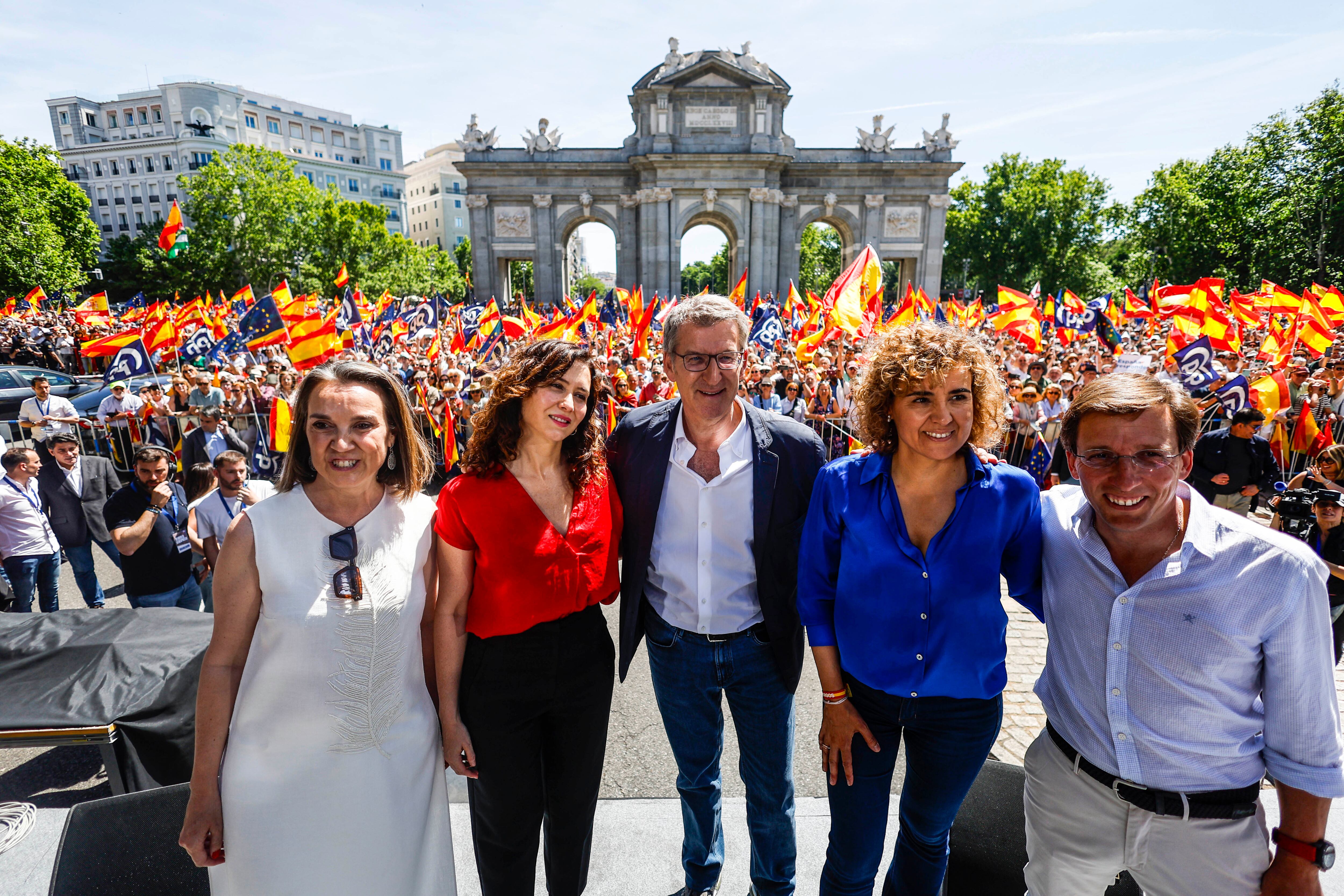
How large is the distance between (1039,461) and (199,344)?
15.0 metres

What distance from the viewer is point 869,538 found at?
79.9 inches

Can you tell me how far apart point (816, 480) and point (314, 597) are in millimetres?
1538

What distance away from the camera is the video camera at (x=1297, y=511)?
4.23 m

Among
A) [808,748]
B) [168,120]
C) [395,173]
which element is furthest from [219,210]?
[808,748]

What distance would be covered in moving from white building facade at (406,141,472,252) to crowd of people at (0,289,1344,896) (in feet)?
318

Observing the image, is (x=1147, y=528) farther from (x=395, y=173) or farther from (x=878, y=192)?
(x=395, y=173)

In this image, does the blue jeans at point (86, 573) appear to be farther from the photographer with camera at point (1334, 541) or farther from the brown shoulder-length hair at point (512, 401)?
the photographer with camera at point (1334, 541)

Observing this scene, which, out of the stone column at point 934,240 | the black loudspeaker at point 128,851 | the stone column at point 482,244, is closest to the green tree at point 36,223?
the stone column at point 482,244

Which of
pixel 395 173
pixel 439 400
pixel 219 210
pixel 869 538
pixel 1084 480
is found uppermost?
pixel 395 173

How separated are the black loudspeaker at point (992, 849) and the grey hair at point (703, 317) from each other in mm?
1952

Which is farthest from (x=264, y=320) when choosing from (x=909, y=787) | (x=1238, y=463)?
(x=1238, y=463)

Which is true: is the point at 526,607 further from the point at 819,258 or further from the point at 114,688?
the point at 819,258

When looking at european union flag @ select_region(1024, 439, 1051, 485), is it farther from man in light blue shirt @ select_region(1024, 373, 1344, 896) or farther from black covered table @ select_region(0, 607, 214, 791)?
black covered table @ select_region(0, 607, 214, 791)

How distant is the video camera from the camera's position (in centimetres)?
423
